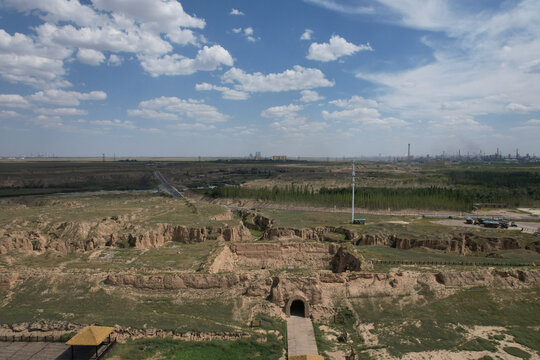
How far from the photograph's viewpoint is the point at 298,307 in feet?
94.7

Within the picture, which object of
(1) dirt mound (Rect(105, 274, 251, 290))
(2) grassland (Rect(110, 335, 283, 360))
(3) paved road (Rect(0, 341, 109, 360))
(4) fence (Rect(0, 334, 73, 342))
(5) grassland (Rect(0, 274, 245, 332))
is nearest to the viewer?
(3) paved road (Rect(0, 341, 109, 360))

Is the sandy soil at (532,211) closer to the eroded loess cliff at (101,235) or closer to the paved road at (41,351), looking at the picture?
the eroded loess cliff at (101,235)

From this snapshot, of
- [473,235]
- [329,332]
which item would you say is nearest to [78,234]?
[329,332]

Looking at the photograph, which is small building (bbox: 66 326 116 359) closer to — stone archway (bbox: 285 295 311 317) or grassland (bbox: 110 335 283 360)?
grassland (bbox: 110 335 283 360)

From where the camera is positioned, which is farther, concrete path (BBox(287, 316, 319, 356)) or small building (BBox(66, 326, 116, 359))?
concrete path (BBox(287, 316, 319, 356))

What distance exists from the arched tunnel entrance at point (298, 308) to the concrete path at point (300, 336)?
24.8 inches

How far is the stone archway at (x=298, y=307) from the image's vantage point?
1070 inches

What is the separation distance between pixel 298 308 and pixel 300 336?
4262 millimetres

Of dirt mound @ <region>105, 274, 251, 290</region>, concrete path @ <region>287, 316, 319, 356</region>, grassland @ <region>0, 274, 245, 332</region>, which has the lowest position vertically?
concrete path @ <region>287, 316, 319, 356</region>

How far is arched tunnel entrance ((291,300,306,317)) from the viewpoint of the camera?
27.8 m

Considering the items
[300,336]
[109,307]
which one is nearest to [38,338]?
[109,307]

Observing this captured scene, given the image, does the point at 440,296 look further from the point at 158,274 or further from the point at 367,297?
the point at 158,274

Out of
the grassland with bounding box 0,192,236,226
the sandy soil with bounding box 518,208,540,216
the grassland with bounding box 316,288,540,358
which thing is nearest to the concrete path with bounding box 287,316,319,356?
the grassland with bounding box 316,288,540,358

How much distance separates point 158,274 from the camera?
29.1m
